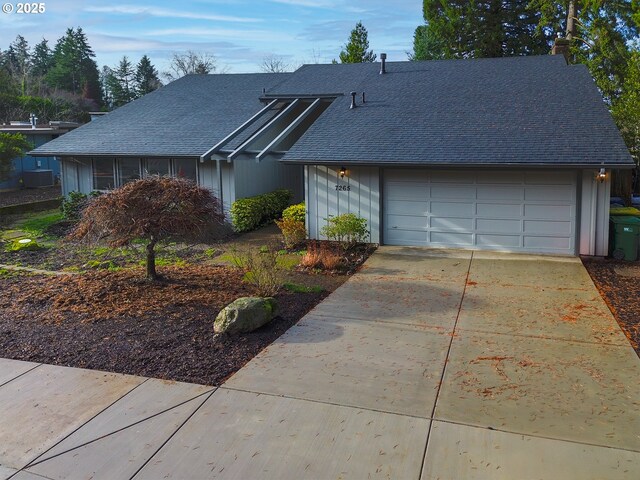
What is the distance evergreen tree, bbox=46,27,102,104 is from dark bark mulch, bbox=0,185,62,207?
36.0 meters

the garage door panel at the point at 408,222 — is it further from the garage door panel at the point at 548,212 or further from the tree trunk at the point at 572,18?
the tree trunk at the point at 572,18

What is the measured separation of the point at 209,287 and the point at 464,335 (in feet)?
14.6

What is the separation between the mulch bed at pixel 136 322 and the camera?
675 centimetres

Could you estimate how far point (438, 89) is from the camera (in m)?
16.5

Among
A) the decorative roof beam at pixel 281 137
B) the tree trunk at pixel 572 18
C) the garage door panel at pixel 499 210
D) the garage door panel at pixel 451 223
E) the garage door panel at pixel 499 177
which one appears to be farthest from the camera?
the tree trunk at pixel 572 18

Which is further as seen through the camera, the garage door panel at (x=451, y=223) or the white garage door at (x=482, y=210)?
the garage door panel at (x=451, y=223)

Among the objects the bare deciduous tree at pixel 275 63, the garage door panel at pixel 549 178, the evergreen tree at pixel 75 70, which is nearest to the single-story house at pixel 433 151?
the garage door panel at pixel 549 178

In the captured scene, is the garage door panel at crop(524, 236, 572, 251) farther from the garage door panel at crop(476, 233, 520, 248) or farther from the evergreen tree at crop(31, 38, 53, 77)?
the evergreen tree at crop(31, 38, 53, 77)

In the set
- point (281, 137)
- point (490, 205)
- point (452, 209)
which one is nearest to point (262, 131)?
point (281, 137)

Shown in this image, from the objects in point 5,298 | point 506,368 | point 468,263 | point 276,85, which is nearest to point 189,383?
point 506,368

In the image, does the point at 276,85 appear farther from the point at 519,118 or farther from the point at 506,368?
the point at 506,368

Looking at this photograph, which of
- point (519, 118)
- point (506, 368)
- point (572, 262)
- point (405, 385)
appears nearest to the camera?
point (405, 385)

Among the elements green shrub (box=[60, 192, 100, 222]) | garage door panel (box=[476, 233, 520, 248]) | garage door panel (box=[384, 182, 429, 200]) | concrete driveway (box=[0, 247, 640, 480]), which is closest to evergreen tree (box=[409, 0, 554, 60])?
garage door panel (box=[384, 182, 429, 200])

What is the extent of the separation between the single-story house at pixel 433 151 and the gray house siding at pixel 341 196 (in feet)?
0.08
